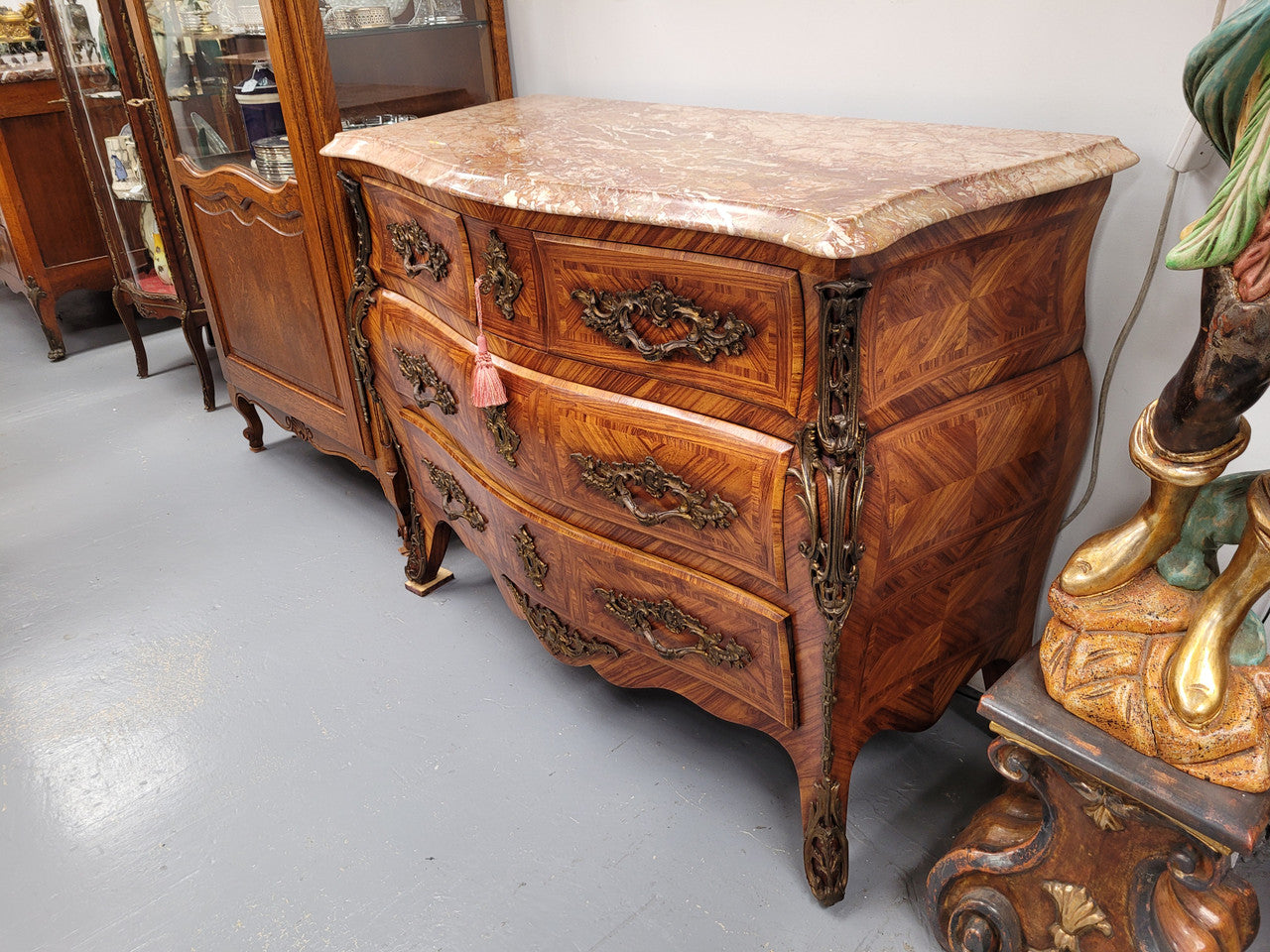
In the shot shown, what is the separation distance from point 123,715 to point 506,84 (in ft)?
5.34

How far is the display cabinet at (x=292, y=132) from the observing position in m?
1.91

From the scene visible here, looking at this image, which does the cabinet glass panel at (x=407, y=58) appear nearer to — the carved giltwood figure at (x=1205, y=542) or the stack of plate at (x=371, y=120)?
the stack of plate at (x=371, y=120)

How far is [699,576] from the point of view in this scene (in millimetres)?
1270

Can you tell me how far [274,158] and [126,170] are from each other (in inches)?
54.5

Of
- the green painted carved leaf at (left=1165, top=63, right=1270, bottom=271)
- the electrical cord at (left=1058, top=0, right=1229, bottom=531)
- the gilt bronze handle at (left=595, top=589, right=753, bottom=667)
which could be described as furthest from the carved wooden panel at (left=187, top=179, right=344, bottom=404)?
the green painted carved leaf at (left=1165, top=63, right=1270, bottom=271)

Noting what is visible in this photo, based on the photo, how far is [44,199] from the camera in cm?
356

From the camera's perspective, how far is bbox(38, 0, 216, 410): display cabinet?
2.86 metres

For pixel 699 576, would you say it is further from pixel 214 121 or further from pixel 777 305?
Answer: pixel 214 121

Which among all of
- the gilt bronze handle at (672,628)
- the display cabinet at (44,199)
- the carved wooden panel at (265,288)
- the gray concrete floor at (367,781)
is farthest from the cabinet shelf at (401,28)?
the display cabinet at (44,199)

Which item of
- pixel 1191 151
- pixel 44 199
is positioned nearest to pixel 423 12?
pixel 1191 151

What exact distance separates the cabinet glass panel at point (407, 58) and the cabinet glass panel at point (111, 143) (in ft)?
4.64

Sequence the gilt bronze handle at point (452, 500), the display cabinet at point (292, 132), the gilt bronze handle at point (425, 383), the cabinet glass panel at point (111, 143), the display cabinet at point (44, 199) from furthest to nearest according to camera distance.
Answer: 1. the display cabinet at point (44, 199)
2. the cabinet glass panel at point (111, 143)
3. the display cabinet at point (292, 132)
4. the gilt bronze handle at point (452, 500)
5. the gilt bronze handle at point (425, 383)

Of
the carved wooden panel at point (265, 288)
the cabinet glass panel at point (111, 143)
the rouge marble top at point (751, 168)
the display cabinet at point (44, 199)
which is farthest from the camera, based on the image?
the display cabinet at point (44, 199)

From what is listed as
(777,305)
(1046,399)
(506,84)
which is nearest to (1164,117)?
(1046,399)
